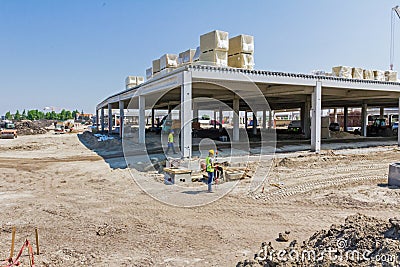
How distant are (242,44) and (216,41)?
1.63 meters

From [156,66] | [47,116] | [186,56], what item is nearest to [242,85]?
[186,56]

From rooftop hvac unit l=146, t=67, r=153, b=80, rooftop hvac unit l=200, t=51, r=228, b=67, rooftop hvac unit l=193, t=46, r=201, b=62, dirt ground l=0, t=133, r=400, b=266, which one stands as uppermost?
rooftop hvac unit l=146, t=67, r=153, b=80

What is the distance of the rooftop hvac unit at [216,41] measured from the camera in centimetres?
1588

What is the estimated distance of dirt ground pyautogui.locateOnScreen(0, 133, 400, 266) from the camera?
5.94 metres

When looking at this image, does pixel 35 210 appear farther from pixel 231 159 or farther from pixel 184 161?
pixel 231 159

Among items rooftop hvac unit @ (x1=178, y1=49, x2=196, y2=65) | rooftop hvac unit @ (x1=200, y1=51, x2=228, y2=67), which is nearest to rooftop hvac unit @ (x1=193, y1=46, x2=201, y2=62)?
rooftop hvac unit @ (x1=178, y1=49, x2=196, y2=65)

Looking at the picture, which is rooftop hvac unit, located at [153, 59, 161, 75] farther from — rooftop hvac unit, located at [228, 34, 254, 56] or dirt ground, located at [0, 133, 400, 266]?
dirt ground, located at [0, 133, 400, 266]

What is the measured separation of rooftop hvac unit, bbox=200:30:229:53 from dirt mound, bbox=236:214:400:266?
1225 centimetres

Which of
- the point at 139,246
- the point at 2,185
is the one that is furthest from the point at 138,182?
the point at 139,246

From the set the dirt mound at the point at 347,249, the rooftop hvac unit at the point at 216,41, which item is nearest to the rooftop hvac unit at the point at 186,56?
the rooftop hvac unit at the point at 216,41

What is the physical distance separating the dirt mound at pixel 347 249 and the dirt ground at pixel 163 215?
0.91 metres

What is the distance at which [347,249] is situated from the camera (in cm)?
485

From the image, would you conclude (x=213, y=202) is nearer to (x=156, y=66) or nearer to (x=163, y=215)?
(x=163, y=215)

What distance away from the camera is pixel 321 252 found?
15.9 ft
